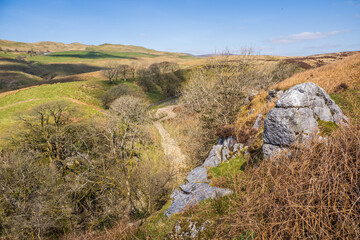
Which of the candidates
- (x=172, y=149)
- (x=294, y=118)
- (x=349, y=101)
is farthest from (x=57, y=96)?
(x=349, y=101)

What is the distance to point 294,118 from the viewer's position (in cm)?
759

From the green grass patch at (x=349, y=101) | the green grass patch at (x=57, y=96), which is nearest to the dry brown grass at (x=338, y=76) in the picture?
the green grass patch at (x=349, y=101)

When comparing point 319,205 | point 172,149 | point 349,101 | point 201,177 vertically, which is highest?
point 349,101

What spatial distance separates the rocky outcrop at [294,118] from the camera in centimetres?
746

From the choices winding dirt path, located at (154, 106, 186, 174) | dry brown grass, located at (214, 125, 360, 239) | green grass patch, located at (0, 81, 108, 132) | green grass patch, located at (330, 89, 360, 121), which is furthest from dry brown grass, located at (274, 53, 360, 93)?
green grass patch, located at (0, 81, 108, 132)

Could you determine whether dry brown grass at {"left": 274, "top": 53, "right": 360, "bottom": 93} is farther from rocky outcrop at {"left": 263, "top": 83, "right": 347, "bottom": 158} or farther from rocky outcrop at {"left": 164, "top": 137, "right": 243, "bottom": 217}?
rocky outcrop at {"left": 164, "top": 137, "right": 243, "bottom": 217}

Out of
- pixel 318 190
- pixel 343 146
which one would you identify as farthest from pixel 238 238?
pixel 343 146

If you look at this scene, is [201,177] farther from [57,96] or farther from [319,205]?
[57,96]

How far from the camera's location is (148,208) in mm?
17688

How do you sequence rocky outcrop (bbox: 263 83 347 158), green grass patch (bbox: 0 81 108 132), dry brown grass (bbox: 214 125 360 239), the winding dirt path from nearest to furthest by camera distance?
dry brown grass (bbox: 214 125 360 239) → rocky outcrop (bbox: 263 83 347 158) → the winding dirt path → green grass patch (bbox: 0 81 108 132)

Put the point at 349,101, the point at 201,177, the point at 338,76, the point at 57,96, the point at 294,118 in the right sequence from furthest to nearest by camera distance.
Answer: the point at 57,96 < the point at 338,76 < the point at 349,101 < the point at 201,177 < the point at 294,118

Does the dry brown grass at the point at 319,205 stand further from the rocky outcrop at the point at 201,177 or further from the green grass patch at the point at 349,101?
the green grass patch at the point at 349,101

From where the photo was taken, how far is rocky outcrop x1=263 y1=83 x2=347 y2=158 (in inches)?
294

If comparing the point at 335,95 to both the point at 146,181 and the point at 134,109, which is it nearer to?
the point at 146,181
